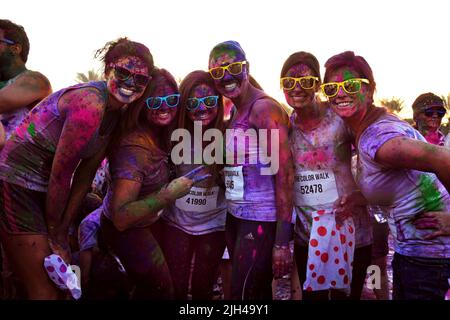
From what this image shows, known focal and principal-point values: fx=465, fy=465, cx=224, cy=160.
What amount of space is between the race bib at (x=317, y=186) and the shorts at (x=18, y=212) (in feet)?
5.99

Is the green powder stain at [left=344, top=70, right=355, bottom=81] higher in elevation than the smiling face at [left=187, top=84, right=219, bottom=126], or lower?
higher

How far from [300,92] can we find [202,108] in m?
0.76

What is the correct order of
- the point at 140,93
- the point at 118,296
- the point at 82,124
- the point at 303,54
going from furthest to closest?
the point at 118,296 → the point at 303,54 → the point at 140,93 → the point at 82,124

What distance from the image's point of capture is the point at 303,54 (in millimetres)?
3588

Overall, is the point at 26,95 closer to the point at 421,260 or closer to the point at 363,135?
the point at 363,135

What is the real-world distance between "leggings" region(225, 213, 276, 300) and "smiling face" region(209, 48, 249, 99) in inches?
37.8

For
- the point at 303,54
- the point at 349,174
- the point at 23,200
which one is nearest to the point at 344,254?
the point at 349,174

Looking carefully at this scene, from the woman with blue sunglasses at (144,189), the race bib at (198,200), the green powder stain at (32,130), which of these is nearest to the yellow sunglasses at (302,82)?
the woman with blue sunglasses at (144,189)

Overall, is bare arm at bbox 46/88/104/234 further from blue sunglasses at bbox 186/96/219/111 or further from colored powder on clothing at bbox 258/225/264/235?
colored powder on clothing at bbox 258/225/264/235

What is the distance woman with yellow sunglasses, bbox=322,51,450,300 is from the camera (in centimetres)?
248

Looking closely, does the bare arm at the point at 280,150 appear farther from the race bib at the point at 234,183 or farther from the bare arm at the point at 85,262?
the bare arm at the point at 85,262

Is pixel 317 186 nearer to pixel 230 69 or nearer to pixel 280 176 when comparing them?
pixel 280 176

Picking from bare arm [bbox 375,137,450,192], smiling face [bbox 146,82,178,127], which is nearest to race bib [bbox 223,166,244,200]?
smiling face [bbox 146,82,178,127]

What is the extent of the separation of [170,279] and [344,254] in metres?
1.29
